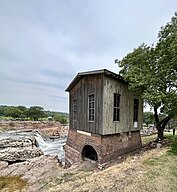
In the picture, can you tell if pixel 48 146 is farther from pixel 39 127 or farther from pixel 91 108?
pixel 91 108

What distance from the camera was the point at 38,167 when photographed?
10.4 meters

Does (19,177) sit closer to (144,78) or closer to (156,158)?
(156,158)

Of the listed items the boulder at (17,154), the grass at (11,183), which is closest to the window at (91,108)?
the grass at (11,183)

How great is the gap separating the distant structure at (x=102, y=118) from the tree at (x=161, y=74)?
1.20m

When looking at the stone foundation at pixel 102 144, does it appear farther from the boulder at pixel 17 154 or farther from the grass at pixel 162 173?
the boulder at pixel 17 154

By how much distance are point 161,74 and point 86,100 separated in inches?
183

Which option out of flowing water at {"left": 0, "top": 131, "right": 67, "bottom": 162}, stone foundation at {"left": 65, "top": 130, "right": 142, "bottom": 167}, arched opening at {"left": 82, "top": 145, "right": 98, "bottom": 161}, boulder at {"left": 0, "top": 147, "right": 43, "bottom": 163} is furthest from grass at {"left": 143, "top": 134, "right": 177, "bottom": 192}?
boulder at {"left": 0, "top": 147, "right": 43, "bottom": 163}

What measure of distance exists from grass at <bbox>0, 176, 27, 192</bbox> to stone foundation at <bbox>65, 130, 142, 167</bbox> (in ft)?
11.6

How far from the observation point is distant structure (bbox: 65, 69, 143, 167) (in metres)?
9.05

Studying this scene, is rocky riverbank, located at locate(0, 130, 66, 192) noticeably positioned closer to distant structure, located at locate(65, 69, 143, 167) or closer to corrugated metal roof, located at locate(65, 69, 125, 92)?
distant structure, located at locate(65, 69, 143, 167)

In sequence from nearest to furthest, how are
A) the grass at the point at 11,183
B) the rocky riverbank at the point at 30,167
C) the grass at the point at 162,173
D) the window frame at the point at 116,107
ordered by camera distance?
1. the grass at the point at 162,173
2. the grass at the point at 11,183
3. the rocky riverbank at the point at 30,167
4. the window frame at the point at 116,107

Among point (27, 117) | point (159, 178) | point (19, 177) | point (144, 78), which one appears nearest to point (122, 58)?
point (144, 78)

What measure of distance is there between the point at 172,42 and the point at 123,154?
6939mm

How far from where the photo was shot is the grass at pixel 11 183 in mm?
8102
